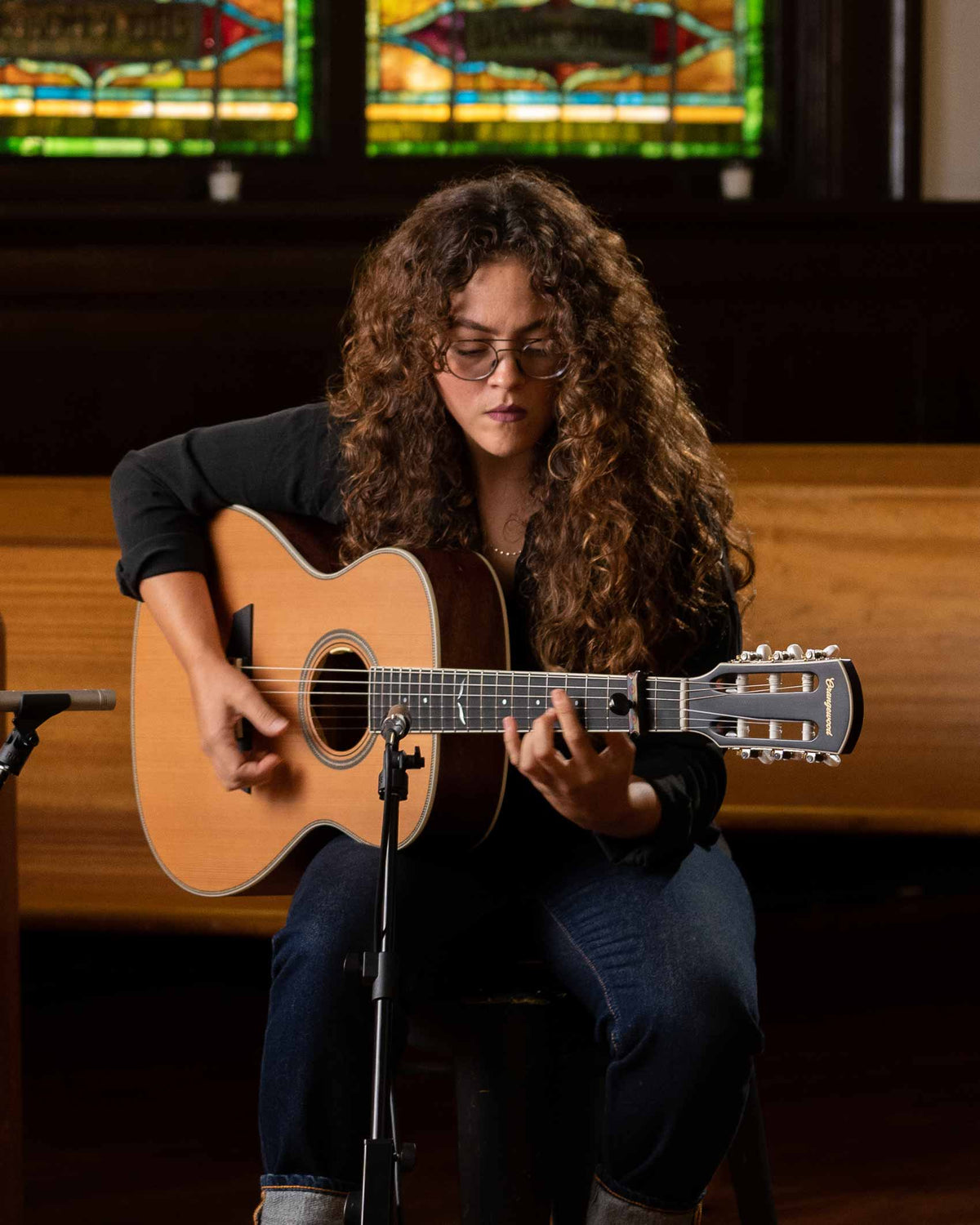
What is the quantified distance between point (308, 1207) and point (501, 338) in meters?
0.92

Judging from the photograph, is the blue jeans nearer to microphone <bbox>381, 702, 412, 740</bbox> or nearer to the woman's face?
microphone <bbox>381, 702, 412, 740</bbox>

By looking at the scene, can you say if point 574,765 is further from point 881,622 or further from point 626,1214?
point 881,622

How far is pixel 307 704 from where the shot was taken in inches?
67.8

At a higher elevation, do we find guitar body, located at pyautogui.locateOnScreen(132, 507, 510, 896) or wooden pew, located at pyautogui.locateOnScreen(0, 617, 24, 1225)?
guitar body, located at pyautogui.locateOnScreen(132, 507, 510, 896)

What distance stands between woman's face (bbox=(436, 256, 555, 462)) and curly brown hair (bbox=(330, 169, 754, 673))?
14mm

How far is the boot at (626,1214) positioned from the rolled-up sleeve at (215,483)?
86cm

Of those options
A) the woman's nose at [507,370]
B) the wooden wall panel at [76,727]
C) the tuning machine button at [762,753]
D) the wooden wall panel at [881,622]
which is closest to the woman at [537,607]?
the woman's nose at [507,370]

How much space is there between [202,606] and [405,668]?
392 millimetres

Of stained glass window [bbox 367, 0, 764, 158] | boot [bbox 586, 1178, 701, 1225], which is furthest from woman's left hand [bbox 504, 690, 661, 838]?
stained glass window [bbox 367, 0, 764, 158]

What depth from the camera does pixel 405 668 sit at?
1.57m

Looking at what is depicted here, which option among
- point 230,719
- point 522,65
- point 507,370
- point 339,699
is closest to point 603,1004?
point 339,699

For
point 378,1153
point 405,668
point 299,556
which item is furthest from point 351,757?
point 378,1153

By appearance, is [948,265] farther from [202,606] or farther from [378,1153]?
[378,1153]

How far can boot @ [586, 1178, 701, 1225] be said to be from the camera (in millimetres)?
1404
